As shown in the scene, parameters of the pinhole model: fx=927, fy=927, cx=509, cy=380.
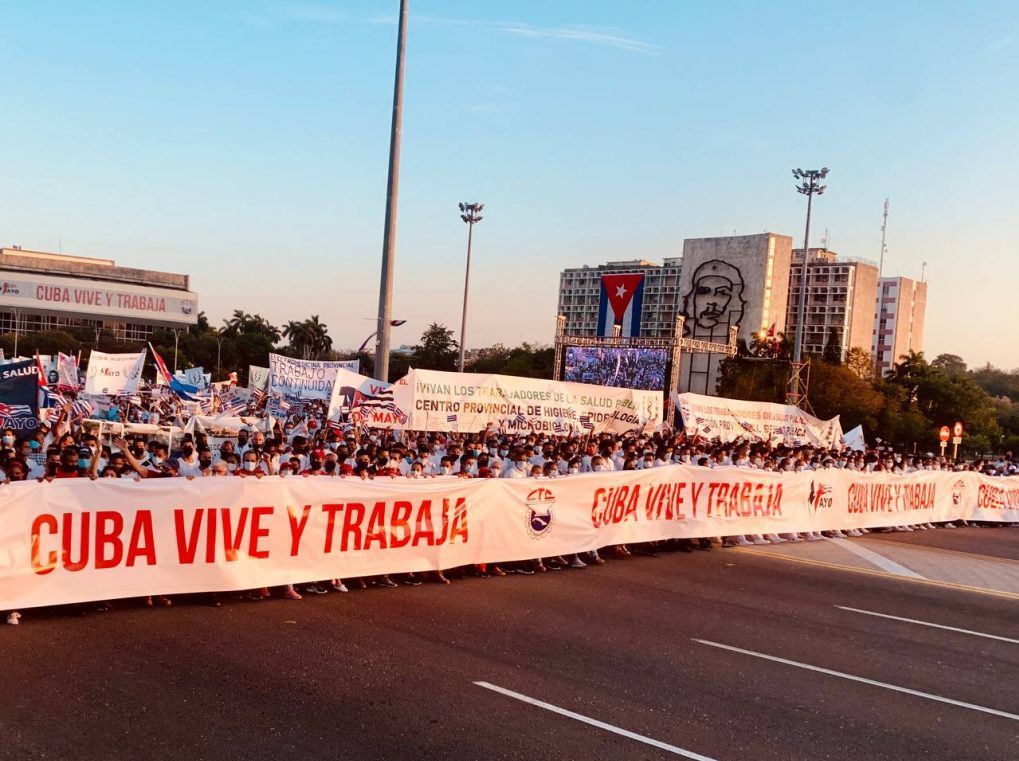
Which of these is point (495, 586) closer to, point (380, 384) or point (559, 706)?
point (559, 706)

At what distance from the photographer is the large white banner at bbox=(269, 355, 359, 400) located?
81.1ft

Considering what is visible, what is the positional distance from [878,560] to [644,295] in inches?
5620

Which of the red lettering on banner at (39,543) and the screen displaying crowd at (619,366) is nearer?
the red lettering on banner at (39,543)

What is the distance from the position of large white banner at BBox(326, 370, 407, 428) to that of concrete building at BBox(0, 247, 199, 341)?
118m

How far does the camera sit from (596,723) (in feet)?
21.3

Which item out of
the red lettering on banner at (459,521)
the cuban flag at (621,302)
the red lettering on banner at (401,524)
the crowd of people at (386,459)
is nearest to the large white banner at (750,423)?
the crowd of people at (386,459)

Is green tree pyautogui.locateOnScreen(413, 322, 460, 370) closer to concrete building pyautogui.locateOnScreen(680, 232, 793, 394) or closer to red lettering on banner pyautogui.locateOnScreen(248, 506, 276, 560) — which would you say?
concrete building pyautogui.locateOnScreen(680, 232, 793, 394)

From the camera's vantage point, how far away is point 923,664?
8.80 metres

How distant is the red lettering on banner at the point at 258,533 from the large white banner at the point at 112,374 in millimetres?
15551

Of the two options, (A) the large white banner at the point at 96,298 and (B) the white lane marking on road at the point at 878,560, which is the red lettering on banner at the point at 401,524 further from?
(A) the large white banner at the point at 96,298

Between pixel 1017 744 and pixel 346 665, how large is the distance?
16.6 feet

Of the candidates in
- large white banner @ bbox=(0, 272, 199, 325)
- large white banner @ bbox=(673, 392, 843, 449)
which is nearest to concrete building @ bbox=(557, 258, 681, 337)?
large white banner @ bbox=(0, 272, 199, 325)

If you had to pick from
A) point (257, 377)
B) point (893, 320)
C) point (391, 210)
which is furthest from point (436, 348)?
point (893, 320)

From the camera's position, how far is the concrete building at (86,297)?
12581 cm
